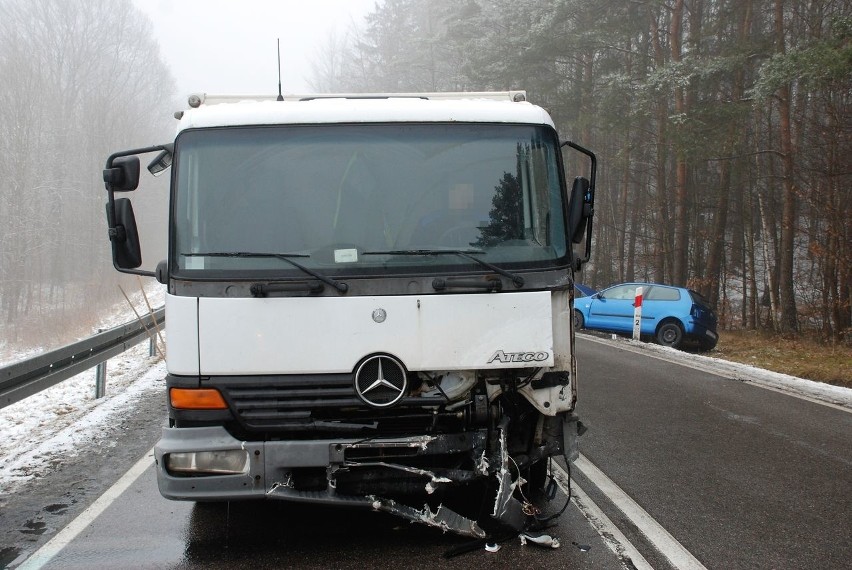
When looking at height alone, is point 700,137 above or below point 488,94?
above

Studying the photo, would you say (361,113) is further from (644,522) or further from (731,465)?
(731,465)

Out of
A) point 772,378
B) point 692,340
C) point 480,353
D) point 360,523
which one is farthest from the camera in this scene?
point 692,340

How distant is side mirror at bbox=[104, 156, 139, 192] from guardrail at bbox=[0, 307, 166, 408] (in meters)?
2.63

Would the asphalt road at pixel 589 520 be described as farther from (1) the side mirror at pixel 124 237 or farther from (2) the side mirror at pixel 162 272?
(1) the side mirror at pixel 124 237

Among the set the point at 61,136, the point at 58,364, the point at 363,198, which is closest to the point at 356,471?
the point at 363,198

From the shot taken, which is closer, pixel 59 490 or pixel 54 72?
pixel 59 490

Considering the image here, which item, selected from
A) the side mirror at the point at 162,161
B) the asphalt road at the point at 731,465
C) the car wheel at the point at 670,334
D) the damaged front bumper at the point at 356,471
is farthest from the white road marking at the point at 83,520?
the car wheel at the point at 670,334

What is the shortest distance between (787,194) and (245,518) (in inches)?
683

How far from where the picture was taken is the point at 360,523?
497 cm

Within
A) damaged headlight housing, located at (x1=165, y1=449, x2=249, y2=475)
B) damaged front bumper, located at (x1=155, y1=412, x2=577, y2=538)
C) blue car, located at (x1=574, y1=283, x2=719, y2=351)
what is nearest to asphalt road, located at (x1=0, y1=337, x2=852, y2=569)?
damaged front bumper, located at (x1=155, y1=412, x2=577, y2=538)

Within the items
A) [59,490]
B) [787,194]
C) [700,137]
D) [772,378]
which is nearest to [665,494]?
[59,490]

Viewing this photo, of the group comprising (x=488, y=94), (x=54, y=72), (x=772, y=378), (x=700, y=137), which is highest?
(x=54, y=72)

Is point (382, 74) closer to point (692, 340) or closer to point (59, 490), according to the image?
point (692, 340)

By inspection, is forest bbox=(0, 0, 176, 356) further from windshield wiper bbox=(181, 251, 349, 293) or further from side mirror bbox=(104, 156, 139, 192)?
windshield wiper bbox=(181, 251, 349, 293)
